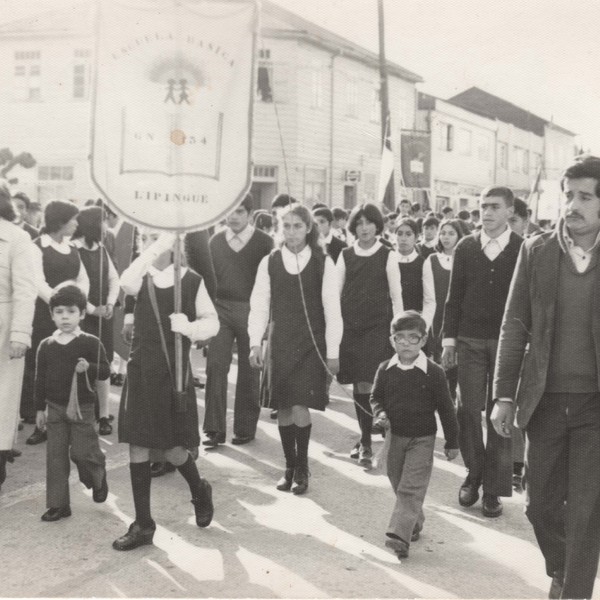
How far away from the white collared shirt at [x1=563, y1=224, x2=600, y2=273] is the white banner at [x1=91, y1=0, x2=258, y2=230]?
5.59 feet

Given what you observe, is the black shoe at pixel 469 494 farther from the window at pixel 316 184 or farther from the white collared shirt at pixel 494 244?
the window at pixel 316 184

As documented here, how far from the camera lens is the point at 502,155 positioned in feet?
157

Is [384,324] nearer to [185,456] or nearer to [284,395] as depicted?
[284,395]

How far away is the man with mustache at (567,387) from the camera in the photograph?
3.81m

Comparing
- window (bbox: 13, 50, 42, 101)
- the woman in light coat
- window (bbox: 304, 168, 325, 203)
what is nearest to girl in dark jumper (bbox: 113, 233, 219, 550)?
the woman in light coat

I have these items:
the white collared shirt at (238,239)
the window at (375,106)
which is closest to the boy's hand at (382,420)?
the white collared shirt at (238,239)

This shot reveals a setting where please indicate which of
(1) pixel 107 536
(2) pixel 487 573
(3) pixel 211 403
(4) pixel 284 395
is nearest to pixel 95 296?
(3) pixel 211 403

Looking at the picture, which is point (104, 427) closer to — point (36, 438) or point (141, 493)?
point (36, 438)

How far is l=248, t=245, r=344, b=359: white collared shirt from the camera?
6062 mm

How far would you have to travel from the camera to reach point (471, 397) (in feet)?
18.7

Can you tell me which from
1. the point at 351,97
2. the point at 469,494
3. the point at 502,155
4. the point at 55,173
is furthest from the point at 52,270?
the point at 502,155

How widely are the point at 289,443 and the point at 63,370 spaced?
156cm

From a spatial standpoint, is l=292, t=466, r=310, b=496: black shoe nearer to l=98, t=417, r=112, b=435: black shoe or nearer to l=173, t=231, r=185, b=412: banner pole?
l=173, t=231, r=185, b=412: banner pole

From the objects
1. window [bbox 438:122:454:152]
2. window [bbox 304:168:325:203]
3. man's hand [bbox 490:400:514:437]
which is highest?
window [bbox 438:122:454:152]
